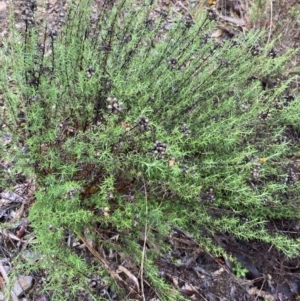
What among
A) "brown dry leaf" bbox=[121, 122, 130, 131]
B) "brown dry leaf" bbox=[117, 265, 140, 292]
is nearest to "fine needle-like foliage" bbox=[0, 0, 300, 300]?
"brown dry leaf" bbox=[121, 122, 130, 131]

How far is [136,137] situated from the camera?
86.7 inches

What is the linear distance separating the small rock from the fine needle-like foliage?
23cm

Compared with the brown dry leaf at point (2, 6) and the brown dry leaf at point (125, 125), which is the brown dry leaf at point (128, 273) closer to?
the brown dry leaf at point (125, 125)

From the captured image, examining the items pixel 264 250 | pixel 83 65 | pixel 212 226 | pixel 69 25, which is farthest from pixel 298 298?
pixel 69 25

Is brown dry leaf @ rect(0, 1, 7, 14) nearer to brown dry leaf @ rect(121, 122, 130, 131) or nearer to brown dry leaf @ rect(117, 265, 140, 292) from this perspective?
brown dry leaf @ rect(121, 122, 130, 131)

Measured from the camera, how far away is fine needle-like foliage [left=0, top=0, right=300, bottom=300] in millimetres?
2266

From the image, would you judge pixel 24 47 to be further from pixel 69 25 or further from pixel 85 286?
pixel 85 286

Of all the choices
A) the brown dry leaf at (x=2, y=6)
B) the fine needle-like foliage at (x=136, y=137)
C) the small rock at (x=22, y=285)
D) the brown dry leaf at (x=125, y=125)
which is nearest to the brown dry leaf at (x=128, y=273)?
the fine needle-like foliage at (x=136, y=137)

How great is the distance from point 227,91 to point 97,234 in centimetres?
139

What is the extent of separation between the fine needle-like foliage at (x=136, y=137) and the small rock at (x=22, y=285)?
0.76 ft

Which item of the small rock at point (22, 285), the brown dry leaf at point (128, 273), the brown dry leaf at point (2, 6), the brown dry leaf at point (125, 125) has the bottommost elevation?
the small rock at point (22, 285)

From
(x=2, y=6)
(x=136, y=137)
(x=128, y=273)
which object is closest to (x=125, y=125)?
(x=136, y=137)

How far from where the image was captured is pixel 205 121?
8.78ft

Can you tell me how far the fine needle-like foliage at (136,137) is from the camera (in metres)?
2.27
